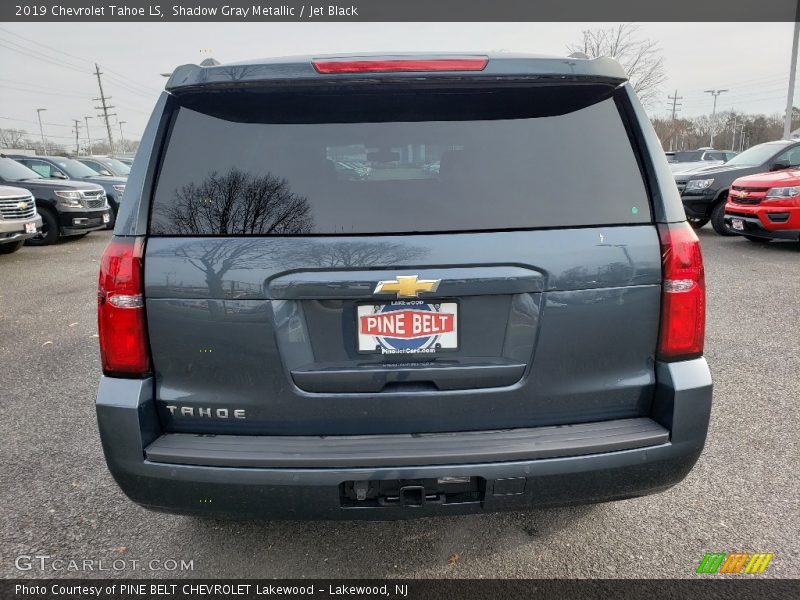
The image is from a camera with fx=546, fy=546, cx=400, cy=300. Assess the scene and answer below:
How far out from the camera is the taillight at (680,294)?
193cm

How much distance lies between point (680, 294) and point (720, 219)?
10.9 m

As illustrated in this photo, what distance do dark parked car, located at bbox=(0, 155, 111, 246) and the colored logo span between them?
12673 millimetres

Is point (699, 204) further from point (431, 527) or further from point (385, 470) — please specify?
point (385, 470)

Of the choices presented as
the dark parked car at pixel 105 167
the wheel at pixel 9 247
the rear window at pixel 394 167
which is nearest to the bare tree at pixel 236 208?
the rear window at pixel 394 167

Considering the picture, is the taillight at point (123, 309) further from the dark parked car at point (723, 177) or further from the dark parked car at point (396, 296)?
the dark parked car at point (723, 177)

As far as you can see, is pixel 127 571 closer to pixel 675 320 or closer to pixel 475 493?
pixel 475 493

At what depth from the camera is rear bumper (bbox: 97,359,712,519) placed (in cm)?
185

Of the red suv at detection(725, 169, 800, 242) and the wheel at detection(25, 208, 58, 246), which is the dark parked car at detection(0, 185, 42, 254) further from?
the red suv at detection(725, 169, 800, 242)

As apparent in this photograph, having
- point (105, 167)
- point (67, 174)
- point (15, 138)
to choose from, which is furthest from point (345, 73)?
point (15, 138)

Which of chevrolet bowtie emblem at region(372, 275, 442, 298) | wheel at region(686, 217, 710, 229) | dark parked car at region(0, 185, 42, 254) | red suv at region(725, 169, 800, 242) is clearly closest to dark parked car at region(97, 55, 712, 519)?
chevrolet bowtie emblem at region(372, 275, 442, 298)

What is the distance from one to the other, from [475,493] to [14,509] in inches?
94.5

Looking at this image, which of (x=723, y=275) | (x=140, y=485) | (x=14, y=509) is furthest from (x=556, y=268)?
(x=723, y=275)

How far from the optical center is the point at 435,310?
1.87 m

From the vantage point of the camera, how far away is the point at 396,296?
6.00ft
